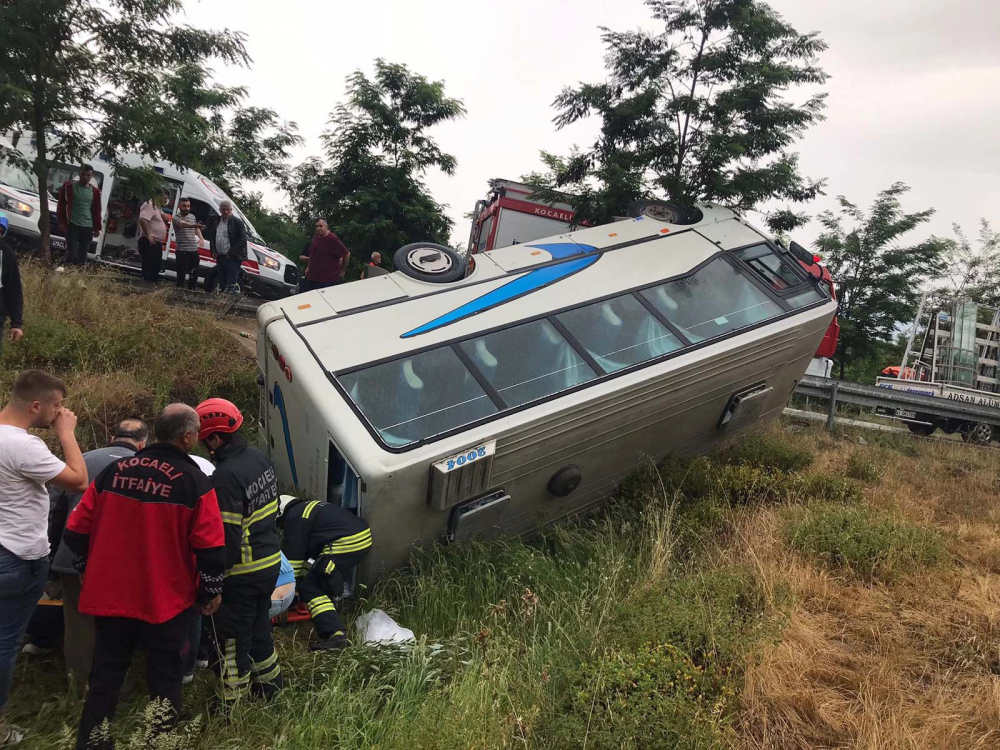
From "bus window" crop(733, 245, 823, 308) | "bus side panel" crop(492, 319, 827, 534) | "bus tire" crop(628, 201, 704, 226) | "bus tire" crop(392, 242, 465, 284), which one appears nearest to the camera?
"bus side panel" crop(492, 319, 827, 534)

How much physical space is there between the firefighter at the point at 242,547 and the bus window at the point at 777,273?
4.57 meters

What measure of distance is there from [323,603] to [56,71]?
7.00 metres

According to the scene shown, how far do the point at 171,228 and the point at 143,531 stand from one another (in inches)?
362

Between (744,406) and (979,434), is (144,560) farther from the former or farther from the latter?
(979,434)

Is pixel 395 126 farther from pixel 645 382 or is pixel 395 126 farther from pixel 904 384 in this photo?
pixel 645 382

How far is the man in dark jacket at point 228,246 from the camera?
963cm

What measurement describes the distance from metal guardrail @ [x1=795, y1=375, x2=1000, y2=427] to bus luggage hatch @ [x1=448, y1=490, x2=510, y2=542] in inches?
242

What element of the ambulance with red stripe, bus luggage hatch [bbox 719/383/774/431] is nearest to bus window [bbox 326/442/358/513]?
bus luggage hatch [bbox 719/383/774/431]

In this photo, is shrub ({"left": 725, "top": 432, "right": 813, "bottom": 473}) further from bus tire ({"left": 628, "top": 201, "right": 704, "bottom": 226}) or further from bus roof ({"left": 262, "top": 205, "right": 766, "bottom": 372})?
bus tire ({"left": 628, "top": 201, "right": 704, "bottom": 226})

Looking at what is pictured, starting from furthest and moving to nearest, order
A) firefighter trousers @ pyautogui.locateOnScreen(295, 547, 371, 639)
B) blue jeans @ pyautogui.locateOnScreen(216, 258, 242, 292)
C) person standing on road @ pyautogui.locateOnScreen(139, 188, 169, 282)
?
blue jeans @ pyautogui.locateOnScreen(216, 258, 242, 292)
person standing on road @ pyautogui.locateOnScreen(139, 188, 169, 282)
firefighter trousers @ pyautogui.locateOnScreen(295, 547, 371, 639)

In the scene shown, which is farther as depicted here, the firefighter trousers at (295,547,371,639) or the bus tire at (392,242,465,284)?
the bus tire at (392,242,465,284)

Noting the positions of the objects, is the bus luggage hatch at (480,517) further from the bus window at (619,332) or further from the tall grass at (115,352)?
the tall grass at (115,352)

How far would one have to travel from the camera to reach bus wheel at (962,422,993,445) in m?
9.74

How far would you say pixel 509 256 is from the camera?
588 centimetres
